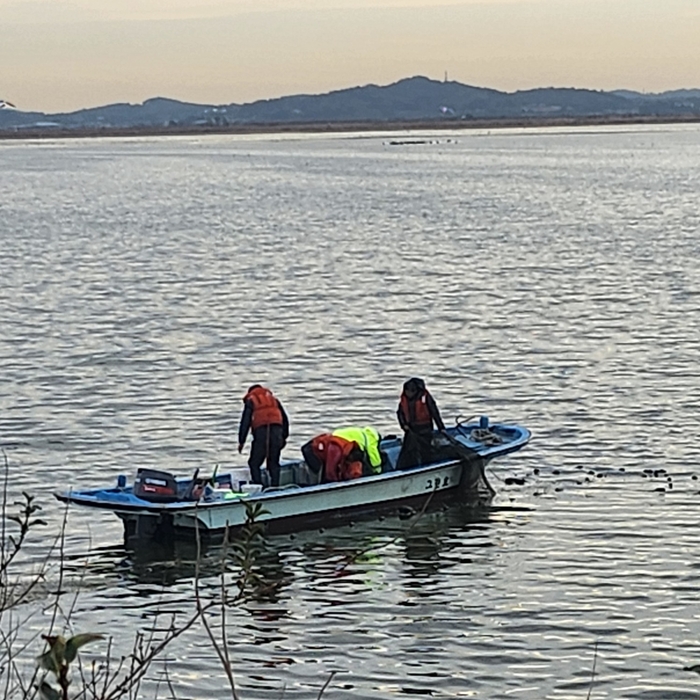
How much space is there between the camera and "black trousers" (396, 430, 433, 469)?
725 inches

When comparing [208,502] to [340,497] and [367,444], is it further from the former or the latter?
[367,444]

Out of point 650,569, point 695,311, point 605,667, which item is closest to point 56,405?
point 650,569

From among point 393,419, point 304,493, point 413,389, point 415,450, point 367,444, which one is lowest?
point 393,419

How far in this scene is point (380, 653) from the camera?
44.7 feet

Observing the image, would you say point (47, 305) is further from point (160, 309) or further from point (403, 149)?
point (403, 149)

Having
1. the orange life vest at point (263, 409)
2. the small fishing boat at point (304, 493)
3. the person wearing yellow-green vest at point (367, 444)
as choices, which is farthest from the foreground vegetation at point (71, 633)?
the person wearing yellow-green vest at point (367, 444)

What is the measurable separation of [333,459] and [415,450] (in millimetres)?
1238

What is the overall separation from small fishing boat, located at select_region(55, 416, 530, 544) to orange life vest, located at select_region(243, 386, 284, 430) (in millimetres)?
611

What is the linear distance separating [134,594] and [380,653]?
3018mm

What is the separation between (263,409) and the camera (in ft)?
59.0

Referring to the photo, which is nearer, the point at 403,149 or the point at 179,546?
the point at 179,546

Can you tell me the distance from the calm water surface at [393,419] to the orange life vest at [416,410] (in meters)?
1.21

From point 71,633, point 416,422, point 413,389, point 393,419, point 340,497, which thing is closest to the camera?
point 71,633

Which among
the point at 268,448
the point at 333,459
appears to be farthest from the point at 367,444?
the point at 268,448
